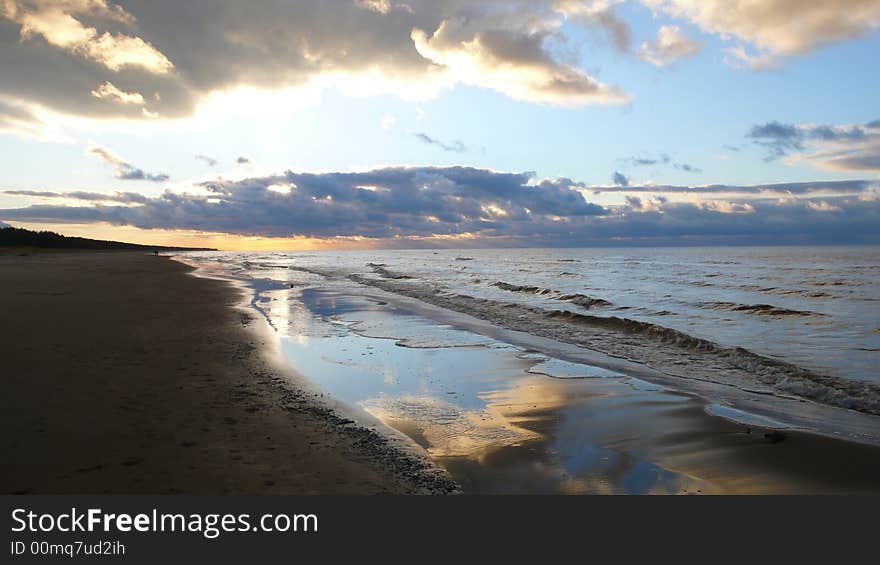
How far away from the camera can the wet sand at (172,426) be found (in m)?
5.01

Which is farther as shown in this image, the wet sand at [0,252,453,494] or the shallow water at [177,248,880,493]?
the shallow water at [177,248,880,493]

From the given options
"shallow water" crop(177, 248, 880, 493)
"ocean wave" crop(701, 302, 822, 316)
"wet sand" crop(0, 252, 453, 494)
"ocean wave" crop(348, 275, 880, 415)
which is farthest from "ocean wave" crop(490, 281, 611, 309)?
"wet sand" crop(0, 252, 453, 494)

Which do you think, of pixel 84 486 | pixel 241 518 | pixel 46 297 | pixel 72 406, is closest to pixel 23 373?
pixel 72 406

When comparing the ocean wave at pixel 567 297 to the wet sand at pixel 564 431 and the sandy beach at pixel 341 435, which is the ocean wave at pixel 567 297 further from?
the sandy beach at pixel 341 435

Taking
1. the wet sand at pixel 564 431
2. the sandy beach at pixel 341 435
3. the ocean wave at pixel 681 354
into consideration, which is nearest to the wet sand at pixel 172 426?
the sandy beach at pixel 341 435

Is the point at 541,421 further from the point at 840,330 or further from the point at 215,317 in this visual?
the point at 840,330

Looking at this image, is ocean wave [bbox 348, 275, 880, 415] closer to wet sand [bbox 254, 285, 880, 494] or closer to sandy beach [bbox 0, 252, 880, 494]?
wet sand [bbox 254, 285, 880, 494]

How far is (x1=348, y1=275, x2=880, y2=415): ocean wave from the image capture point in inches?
392

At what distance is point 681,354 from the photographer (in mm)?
13969

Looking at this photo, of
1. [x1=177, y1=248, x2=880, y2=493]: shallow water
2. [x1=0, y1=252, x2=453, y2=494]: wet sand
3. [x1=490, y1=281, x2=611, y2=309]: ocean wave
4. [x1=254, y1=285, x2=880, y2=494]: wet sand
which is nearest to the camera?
[x1=0, y1=252, x2=453, y2=494]: wet sand

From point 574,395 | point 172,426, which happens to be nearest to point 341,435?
point 172,426

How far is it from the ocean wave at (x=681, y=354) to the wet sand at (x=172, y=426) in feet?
28.4

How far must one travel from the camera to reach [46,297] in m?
21.7

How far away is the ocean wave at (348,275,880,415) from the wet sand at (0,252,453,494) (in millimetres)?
8666
